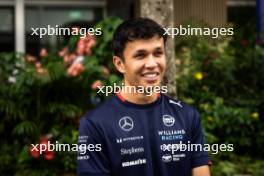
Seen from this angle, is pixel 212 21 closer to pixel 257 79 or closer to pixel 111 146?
pixel 257 79

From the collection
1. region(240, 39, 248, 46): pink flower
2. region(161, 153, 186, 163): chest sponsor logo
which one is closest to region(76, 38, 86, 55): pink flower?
region(240, 39, 248, 46): pink flower

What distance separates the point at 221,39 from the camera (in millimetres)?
7586

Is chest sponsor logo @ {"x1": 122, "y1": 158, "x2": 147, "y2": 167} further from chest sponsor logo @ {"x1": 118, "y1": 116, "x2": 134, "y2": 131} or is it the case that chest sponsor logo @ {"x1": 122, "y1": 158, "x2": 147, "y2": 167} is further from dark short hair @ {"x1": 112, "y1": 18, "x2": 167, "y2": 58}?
dark short hair @ {"x1": 112, "y1": 18, "x2": 167, "y2": 58}

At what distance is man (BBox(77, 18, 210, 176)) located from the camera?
2234 mm

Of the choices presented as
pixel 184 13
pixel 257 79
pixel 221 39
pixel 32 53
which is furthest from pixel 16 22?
pixel 257 79

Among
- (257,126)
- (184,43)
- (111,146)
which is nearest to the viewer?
(111,146)

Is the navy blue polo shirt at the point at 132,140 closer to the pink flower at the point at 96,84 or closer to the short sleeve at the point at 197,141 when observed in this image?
the short sleeve at the point at 197,141

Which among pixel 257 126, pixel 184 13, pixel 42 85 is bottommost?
pixel 257 126

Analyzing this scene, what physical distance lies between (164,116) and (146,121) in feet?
0.26

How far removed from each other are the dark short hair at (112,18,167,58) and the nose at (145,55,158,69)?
0.27 feet

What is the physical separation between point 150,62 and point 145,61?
0.07ft

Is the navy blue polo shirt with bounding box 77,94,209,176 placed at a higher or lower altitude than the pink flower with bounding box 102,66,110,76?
lower

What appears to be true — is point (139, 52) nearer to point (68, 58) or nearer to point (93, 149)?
point (93, 149)

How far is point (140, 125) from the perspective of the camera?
226cm
